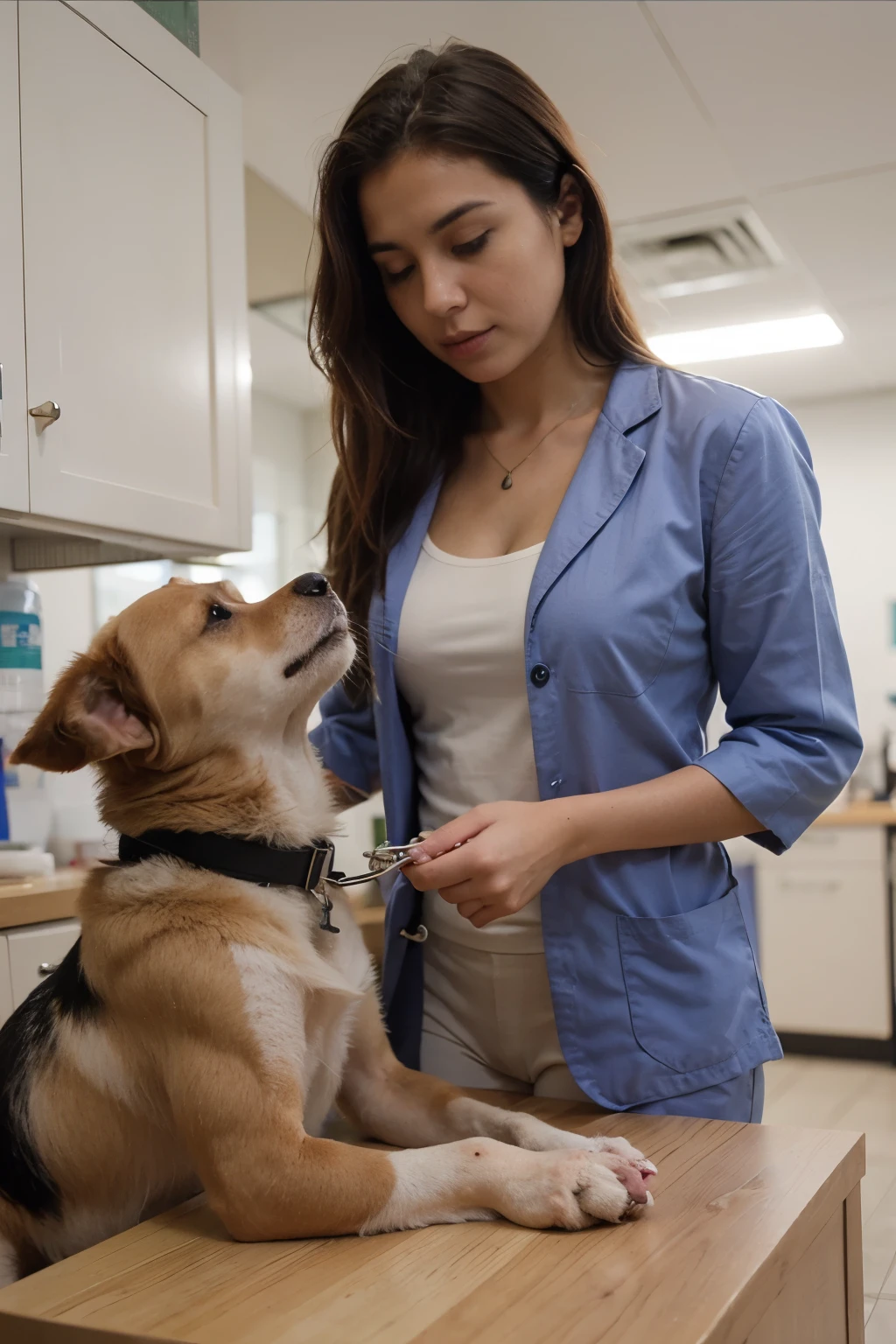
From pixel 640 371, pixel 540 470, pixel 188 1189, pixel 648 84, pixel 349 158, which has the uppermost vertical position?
pixel 648 84

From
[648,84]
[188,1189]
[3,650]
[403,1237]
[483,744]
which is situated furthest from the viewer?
[648,84]

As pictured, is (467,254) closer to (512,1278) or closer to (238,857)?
(238,857)

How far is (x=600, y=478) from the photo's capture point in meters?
1.23

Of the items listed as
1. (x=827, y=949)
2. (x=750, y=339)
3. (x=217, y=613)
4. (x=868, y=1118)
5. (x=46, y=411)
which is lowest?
(x=868, y=1118)

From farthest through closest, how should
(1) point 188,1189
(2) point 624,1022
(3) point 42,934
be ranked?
(3) point 42,934 < (2) point 624,1022 < (1) point 188,1189

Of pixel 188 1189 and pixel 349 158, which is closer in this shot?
pixel 188 1189

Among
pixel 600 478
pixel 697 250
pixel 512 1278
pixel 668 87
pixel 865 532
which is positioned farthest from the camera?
pixel 865 532

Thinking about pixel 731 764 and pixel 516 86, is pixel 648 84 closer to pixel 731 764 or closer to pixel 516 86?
pixel 516 86

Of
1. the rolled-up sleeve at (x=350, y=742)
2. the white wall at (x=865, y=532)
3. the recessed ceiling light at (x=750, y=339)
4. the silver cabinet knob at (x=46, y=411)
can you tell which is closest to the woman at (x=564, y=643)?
the rolled-up sleeve at (x=350, y=742)

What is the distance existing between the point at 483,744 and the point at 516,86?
2.42ft

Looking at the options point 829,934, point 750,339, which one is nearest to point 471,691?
point 750,339

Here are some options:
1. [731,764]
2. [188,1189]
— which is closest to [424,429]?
[731,764]

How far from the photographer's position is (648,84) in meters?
2.85

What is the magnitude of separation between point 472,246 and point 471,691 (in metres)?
0.49
